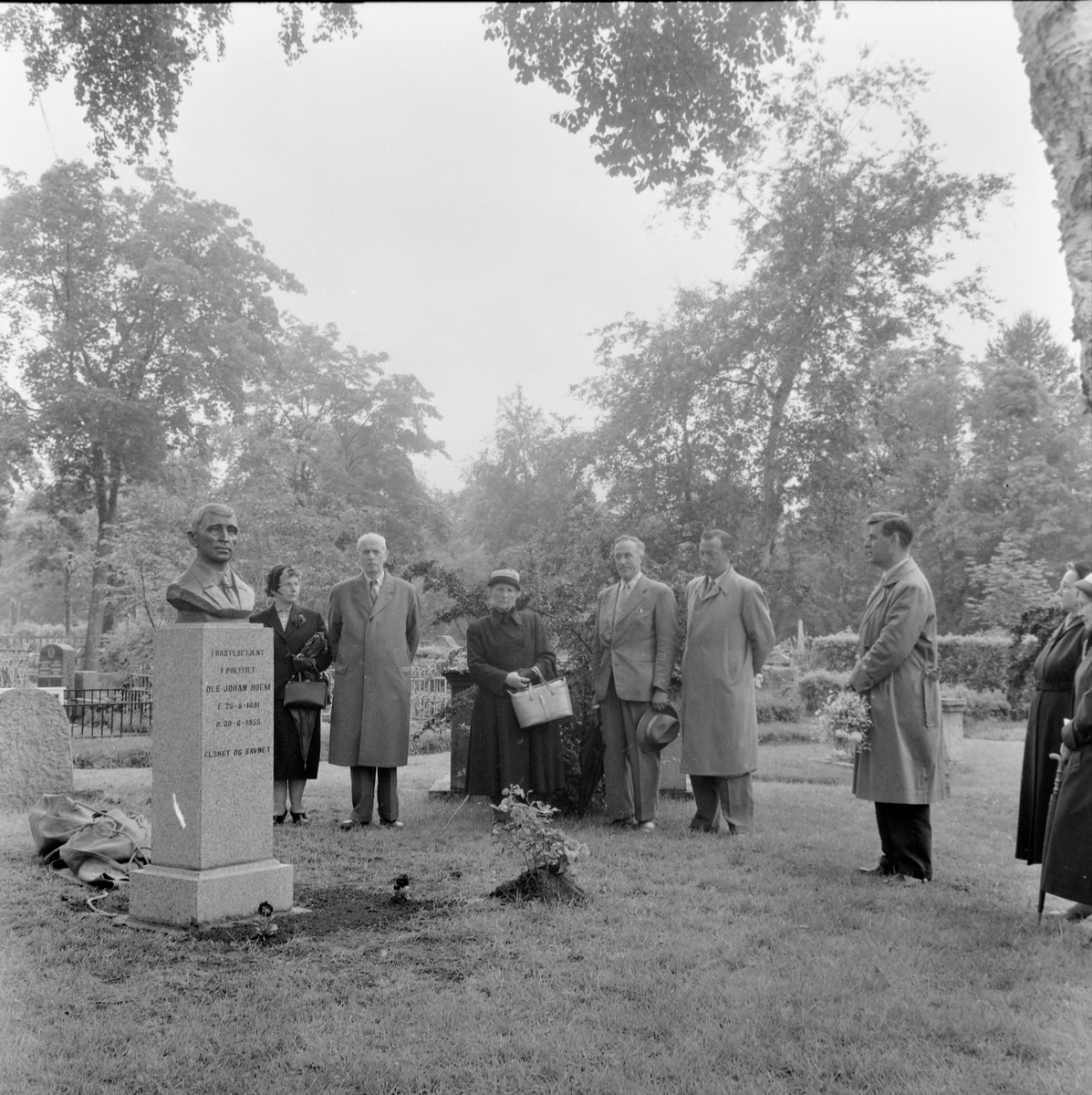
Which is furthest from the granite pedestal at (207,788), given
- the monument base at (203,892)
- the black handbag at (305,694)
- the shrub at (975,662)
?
the shrub at (975,662)

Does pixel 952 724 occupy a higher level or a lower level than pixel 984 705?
higher

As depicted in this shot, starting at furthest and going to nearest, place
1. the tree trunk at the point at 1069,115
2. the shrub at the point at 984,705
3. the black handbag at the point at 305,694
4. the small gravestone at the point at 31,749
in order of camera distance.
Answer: the shrub at the point at 984,705 < the small gravestone at the point at 31,749 < the black handbag at the point at 305,694 < the tree trunk at the point at 1069,115

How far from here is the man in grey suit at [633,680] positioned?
7.59 metres

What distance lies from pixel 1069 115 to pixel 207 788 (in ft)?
14.9

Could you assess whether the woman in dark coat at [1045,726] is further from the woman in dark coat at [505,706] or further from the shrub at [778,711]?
the shrub at [778,711]

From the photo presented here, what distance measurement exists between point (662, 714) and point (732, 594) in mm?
1049

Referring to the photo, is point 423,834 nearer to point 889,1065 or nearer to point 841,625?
point 889,1065

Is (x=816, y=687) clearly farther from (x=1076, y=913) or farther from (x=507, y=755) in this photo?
(x=1076, y=913)

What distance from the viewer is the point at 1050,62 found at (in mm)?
2402

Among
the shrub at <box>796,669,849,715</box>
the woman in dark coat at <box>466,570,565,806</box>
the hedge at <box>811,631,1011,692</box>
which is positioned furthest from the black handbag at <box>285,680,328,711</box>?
the hedge at <box>811,631,1011,692</box>

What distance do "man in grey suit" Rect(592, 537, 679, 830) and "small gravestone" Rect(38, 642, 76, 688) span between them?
56.5 feet

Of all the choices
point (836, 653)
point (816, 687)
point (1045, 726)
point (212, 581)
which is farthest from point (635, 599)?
point (836, 653)

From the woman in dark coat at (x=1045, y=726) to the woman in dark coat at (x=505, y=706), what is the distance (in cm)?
331

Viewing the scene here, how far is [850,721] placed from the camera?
5.95 metres
